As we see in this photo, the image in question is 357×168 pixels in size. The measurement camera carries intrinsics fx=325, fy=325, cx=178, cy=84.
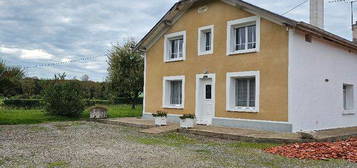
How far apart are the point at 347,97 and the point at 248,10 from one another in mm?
6937

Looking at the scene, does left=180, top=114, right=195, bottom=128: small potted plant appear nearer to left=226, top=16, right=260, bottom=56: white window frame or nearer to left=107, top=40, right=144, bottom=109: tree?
left=226, top=16, right=260, bottom=56: white window frame

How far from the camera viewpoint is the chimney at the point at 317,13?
15.7 meters

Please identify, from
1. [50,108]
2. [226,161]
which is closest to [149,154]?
[226,161]

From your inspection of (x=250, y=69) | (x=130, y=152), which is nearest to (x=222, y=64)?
(x=250, y=69)

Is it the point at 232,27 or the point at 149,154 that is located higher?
the point at 232,27

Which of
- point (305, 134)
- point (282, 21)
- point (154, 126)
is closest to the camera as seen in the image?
point (305, 134)

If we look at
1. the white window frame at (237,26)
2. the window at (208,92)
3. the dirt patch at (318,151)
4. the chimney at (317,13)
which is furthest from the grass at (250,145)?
the chimney at (317,13)

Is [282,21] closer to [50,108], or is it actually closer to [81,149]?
[81,149]

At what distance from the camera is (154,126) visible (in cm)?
1483

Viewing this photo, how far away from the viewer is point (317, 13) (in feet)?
51.7

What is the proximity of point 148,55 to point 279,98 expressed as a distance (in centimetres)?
880

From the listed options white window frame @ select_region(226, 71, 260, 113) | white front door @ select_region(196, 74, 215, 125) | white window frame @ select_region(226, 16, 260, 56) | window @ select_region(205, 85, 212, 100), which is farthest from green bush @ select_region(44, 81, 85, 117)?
white window frame @ select_region(226, 16, 260, 56)

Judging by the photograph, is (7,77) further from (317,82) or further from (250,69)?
(317,82)

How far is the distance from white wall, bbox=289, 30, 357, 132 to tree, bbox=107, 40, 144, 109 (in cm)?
1532
